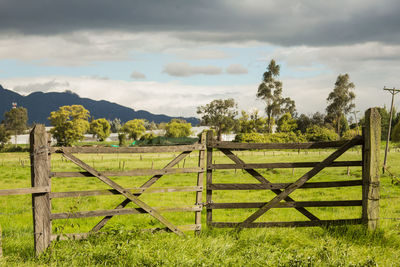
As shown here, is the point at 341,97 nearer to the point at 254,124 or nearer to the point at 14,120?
the point at 254,124

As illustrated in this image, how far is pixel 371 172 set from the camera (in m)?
8.27

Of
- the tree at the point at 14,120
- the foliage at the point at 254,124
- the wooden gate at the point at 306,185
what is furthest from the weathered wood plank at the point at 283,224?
the tree at the point at 14,120

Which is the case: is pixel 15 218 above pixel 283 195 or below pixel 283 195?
below

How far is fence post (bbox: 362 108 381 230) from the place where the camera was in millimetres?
8219

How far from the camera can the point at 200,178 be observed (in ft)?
26.6

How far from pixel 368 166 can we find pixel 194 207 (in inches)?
162

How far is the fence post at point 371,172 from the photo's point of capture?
822 centimetres

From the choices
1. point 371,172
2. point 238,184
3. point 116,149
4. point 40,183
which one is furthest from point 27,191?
point 371,172

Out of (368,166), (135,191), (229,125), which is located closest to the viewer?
(135,191)

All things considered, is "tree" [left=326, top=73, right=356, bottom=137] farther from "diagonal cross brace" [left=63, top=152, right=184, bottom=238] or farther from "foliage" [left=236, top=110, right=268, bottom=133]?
"diagonal cross brace" [left=63, top=152, right=184, bottom=238]

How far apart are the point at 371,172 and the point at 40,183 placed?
7.18m

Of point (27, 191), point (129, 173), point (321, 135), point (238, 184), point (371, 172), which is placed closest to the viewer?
point (27, 191)

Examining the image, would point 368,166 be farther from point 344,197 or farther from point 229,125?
point 229,125

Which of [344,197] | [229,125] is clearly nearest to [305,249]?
[344,197]
